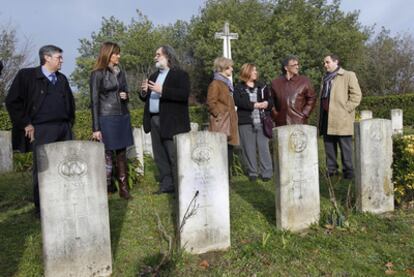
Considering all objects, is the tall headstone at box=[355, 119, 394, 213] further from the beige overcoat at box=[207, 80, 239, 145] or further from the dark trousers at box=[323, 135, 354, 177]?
the beige overcoat at box=[207, 80, 239, 145]

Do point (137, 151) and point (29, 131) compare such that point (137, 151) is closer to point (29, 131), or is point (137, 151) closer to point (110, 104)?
point (110, 104)

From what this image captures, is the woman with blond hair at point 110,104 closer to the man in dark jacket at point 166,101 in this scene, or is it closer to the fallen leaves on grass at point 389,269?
the man in dark jacket at point 166,101

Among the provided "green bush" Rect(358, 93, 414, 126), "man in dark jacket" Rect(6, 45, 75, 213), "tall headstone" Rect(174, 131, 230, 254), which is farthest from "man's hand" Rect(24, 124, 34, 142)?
"green bush" Rect(358, 93, 414, 126)

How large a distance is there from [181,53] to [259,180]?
3501 centimetres

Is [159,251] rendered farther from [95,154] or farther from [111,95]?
[111,95]

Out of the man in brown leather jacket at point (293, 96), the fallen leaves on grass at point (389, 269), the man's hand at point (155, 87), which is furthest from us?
the man in brown leather jacket at point (293, 96)

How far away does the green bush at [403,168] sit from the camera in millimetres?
4922

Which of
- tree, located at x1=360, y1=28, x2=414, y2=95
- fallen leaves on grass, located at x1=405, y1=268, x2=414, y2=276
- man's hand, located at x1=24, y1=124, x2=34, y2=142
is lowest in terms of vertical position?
fallen leaves on grass, located at x1=405, y1=268, x2=414, y2=276

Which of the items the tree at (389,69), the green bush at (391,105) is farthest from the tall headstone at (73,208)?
the tree at (389,69)

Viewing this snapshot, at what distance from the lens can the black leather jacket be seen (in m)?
5.28

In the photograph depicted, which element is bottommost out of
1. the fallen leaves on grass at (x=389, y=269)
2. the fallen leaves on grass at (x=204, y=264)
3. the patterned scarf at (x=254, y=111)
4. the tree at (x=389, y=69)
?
the fallen leaves on grass at (x=389, y=269)

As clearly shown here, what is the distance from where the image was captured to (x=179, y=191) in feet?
12.7

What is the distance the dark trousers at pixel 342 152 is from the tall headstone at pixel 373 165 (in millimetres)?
1415

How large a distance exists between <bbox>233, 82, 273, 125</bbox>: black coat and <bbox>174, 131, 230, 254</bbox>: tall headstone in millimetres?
2731
